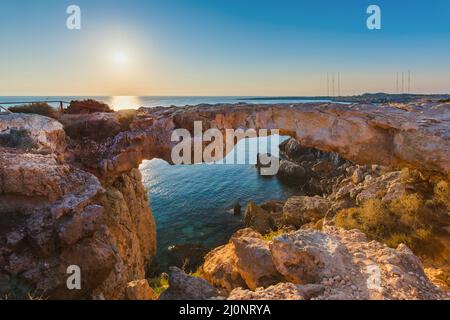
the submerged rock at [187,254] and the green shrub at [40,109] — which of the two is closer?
the green shrub at [40,109]

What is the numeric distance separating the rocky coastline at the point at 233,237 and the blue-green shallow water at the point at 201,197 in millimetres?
5941

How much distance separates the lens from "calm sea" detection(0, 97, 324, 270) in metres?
22.6

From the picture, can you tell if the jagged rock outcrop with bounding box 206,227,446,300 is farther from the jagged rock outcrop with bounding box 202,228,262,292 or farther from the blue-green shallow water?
the blue-green shallow water

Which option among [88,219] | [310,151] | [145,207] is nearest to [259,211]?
[145,207]

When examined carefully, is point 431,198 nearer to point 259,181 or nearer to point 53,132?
point 53,132

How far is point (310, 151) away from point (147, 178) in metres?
26.7

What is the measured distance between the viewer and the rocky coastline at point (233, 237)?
5.65 m

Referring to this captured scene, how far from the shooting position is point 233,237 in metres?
10.3

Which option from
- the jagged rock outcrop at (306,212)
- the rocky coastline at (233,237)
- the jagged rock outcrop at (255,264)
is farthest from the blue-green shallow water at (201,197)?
the jagged rock outcrop at (255,264)

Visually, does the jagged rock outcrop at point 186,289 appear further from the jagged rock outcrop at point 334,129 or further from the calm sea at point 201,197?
the calm sea at point 201,197

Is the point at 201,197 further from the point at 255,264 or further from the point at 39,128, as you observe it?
the point at 255,264

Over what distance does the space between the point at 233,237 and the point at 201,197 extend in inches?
826

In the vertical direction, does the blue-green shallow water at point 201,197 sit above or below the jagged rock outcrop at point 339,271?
below

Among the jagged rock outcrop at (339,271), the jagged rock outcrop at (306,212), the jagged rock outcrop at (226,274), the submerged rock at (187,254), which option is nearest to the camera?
the jagged rock outcrop at (339,271)
